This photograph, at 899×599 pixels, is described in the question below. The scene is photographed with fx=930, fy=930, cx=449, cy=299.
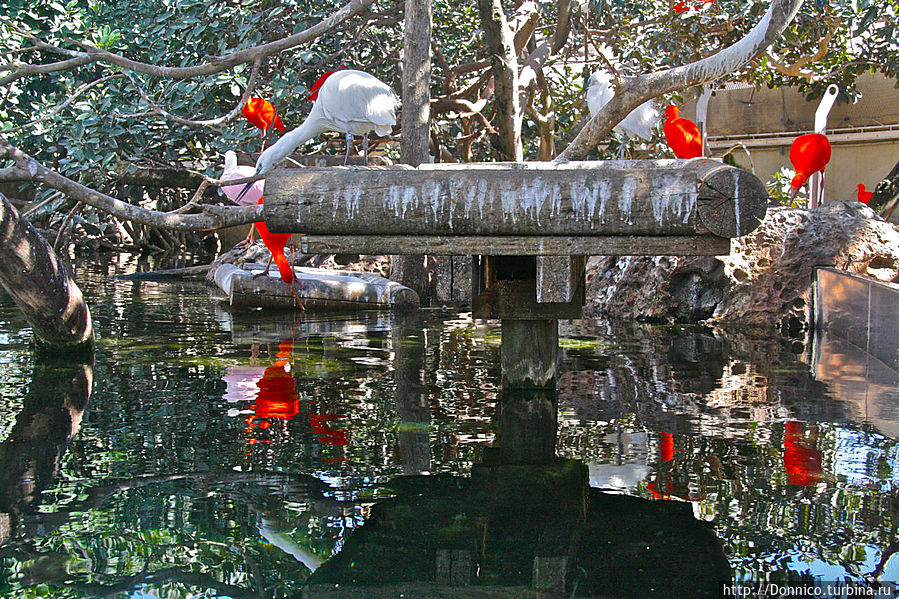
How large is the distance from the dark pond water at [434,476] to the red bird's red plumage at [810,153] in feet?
9.95

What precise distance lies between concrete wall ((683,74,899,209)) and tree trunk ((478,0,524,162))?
25.1 ft

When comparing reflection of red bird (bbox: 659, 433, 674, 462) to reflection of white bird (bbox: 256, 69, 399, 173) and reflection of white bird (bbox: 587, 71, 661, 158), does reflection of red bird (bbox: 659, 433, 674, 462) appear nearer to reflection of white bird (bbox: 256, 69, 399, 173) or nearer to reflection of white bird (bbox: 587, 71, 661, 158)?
reflection of white bird (bbox: 256, 69, 399, 173)

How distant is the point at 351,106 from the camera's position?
24.0 feet

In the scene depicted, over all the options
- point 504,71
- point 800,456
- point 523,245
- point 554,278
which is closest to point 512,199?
point 523,245

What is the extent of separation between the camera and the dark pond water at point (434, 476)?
2.63m

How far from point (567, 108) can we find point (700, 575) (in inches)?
425

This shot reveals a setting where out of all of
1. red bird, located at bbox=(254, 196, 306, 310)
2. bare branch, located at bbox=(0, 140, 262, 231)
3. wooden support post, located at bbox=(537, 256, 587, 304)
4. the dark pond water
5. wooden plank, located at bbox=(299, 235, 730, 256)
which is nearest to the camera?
the dark pond water

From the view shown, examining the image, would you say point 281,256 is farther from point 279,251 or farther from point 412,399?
point 412,399

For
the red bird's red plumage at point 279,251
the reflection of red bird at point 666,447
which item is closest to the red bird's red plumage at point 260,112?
the red bird's red plumage at point 279,251

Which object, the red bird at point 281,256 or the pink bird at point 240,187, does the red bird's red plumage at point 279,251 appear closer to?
the red bird at point 281,256

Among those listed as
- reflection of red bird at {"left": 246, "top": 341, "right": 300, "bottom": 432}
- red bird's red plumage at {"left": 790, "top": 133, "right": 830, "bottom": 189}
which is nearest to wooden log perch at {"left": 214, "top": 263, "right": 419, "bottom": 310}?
reflection of red bird at {"left": 246, "top": 341, "right": 300, "bottom": 432}

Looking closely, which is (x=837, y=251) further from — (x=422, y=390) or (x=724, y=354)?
(x=422, y=390)

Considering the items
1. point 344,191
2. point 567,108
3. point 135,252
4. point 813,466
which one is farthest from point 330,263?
point 135,252

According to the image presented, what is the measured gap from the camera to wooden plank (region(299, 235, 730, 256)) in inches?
150
